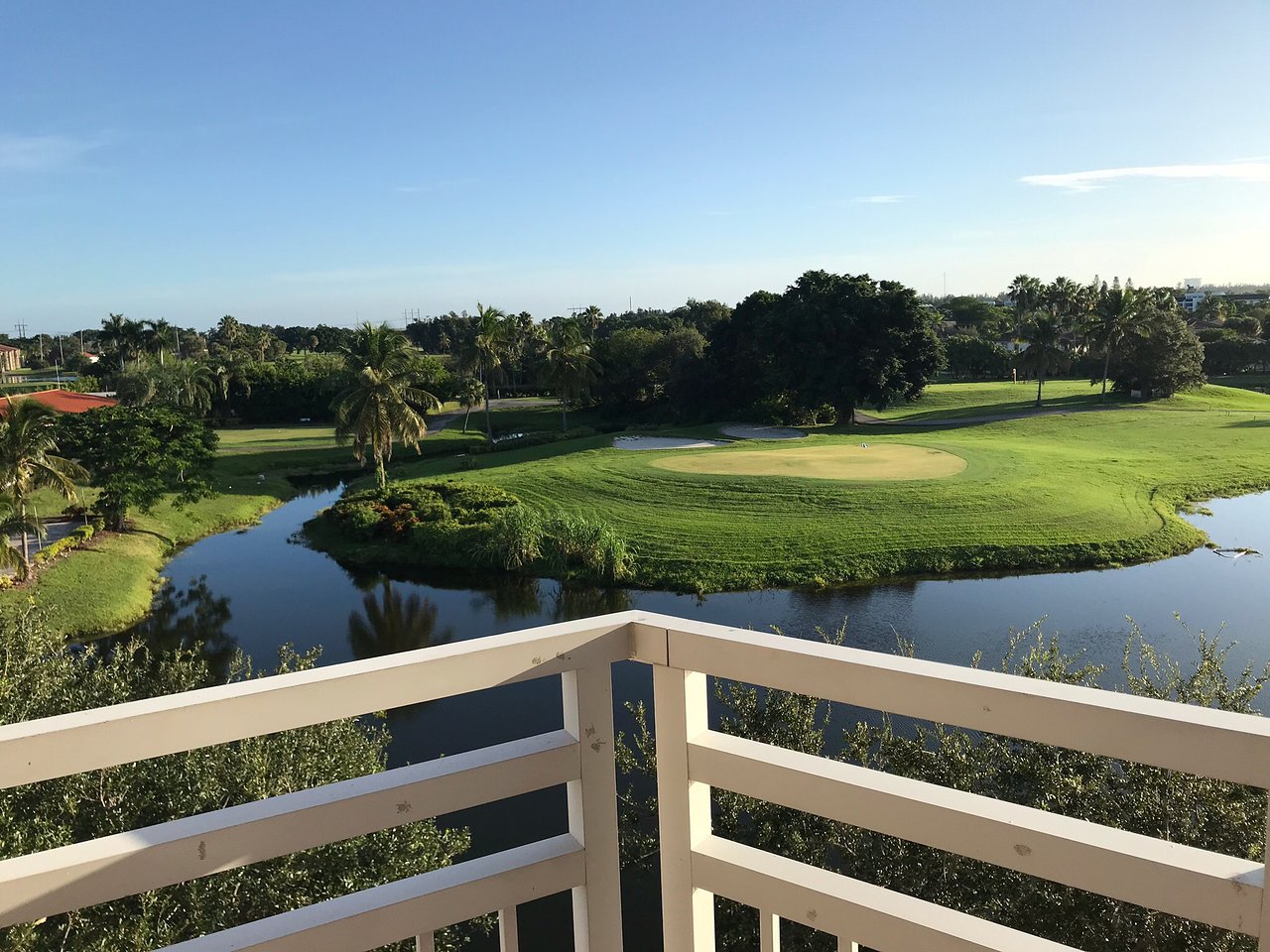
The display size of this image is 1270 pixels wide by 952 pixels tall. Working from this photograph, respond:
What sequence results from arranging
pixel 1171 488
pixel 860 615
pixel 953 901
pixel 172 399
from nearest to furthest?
pixel 953 901 → pixel 860 615 → pixel 1171 488 → pixel 172 399

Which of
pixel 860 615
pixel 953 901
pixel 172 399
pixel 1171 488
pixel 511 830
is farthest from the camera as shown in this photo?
pixel 172 399

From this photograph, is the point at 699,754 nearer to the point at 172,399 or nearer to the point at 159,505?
the point at 159,505

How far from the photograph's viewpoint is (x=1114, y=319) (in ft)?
138

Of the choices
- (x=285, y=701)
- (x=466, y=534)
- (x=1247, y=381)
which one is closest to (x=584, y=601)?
(x=466, y=534)

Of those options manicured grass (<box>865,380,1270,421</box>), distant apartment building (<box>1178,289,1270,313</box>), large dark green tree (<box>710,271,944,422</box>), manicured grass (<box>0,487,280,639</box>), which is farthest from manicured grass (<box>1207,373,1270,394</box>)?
manicured grass (<box>0,487,280,639</box>)

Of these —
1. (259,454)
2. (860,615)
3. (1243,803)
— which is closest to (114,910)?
(1243,803)

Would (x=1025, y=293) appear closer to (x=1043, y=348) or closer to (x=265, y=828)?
(x=1043, y=348)

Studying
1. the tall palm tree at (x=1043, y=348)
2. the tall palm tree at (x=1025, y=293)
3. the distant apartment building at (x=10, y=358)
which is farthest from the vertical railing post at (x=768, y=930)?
the distant apartment building at (x=10, y=358)

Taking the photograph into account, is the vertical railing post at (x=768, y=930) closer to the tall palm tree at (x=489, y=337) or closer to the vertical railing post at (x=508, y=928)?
the vertical railing post at (x=508, y=928)

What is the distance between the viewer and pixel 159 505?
2795 cm

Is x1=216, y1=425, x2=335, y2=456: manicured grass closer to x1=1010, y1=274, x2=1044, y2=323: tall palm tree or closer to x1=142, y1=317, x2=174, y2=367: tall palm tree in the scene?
x1=142, y1=317, x2=174, y2=367: tall palm tree

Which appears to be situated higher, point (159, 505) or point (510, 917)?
point (510, 917)

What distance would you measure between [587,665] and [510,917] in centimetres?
51

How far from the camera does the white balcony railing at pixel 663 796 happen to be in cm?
140
